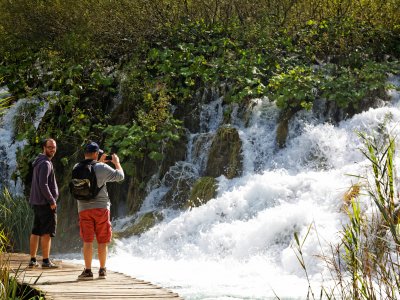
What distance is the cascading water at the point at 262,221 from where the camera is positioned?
35.5 feet

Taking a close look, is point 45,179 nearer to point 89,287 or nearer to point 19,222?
point 89,287

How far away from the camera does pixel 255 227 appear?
1241 centimetres

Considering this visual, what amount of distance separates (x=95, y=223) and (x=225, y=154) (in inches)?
284

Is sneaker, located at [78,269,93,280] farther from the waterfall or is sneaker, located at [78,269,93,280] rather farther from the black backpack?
the waterfall

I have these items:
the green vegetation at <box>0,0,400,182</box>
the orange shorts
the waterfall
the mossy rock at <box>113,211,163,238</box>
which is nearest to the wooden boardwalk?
the orange shorts

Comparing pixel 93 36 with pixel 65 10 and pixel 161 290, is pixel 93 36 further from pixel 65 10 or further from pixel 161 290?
pixel 161 290

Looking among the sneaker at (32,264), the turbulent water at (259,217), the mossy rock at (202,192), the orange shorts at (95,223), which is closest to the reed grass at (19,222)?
the turbulent water at (259,217)

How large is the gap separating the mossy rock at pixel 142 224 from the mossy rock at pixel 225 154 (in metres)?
1.41

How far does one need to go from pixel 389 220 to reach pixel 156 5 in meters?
15.6

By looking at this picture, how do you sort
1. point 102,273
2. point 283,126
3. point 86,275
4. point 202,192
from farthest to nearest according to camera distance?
point 283,126 → point 202,192 → point 102,273 → point 86,275

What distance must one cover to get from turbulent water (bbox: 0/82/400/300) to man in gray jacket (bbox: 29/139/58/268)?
1.89m

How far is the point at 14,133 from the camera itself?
57.9 feet

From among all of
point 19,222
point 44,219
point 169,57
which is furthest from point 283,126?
point 44,219

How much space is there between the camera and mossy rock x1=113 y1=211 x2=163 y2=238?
46.1 feet
